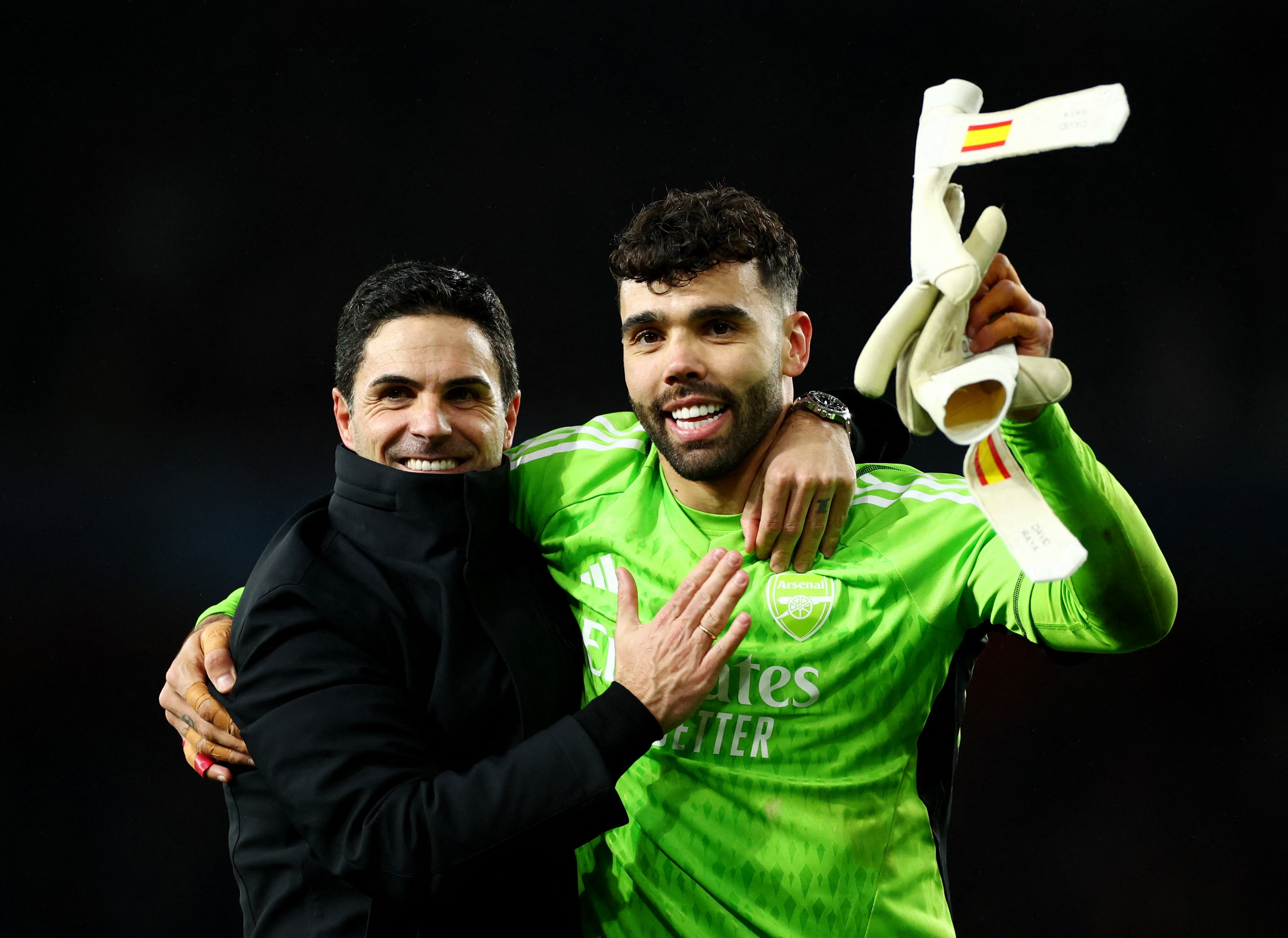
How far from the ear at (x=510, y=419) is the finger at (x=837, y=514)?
555 mm

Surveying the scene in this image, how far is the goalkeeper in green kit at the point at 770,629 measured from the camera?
1305 mm

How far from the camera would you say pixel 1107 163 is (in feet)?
9.29

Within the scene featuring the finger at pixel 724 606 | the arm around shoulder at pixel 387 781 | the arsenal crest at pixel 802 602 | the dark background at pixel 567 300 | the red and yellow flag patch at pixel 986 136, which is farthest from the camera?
the dark background at pixel 567 300

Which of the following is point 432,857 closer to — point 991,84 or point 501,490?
point 501,490

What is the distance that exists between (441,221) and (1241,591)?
2.59 metres

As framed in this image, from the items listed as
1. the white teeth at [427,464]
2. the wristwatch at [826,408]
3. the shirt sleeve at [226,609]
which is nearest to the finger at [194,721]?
the shirt sleeve at [226,609]

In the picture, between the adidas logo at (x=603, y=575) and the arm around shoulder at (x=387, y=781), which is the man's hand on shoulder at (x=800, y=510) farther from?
the arm around shoulder at (x=387, y=781)

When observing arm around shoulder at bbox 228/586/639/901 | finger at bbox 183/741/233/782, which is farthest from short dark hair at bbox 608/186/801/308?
finger at bbox 183/741/233/782

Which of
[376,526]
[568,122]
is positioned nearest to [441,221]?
[568,122]

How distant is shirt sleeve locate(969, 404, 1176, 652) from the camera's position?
103cm

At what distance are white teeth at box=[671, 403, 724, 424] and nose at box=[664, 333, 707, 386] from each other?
38mm

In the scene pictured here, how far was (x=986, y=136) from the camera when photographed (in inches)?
37.6

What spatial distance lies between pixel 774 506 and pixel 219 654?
856mm

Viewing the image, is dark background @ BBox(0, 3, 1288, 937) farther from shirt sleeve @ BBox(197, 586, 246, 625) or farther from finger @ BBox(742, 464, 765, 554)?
finger @ BBox(742, 464, 765, 554)
